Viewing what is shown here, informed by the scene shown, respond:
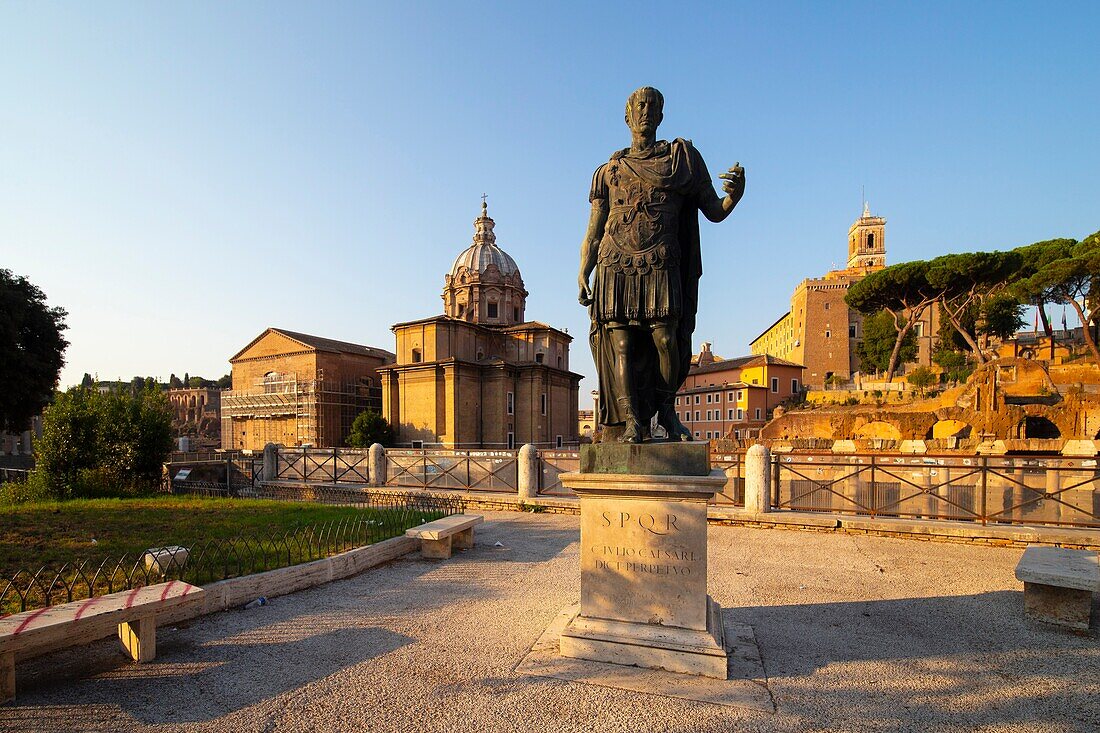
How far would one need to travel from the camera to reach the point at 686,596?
3.88 metres

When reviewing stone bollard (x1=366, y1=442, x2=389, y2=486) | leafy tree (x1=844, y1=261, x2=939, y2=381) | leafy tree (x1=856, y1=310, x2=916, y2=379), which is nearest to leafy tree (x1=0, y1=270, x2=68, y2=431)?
stone bollard (x1=366, y1=442, x2=389, y2=486)

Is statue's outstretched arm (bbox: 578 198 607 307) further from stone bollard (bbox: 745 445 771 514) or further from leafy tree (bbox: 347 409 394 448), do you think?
leafy tree (bbox: 347 409 394 448)

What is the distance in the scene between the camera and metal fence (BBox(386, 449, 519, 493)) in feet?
45.8

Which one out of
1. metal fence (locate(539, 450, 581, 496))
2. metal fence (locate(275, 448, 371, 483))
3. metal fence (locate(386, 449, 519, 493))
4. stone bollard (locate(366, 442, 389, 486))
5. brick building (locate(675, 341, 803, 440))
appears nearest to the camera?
metal fence (locate(539, 450, 581, 496))

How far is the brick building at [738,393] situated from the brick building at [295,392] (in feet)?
106

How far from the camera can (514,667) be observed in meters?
3.94

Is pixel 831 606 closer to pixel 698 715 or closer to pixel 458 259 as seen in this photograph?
pixel 698 715

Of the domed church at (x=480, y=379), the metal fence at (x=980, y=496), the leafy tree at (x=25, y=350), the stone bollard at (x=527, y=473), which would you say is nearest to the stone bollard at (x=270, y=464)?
the stone bollard at (x=527, y=473)

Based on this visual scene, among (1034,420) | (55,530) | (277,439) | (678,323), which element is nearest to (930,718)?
(678,323)

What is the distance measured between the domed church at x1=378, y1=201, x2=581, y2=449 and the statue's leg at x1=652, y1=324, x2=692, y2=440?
115 ft

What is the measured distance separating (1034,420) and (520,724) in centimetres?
3643

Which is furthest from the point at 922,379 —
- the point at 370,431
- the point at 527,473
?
the point at 370,431

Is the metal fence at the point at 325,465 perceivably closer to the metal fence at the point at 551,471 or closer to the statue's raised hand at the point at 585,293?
the metal fence at the point at 551,471

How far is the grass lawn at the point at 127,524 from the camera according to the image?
22.5 feet
